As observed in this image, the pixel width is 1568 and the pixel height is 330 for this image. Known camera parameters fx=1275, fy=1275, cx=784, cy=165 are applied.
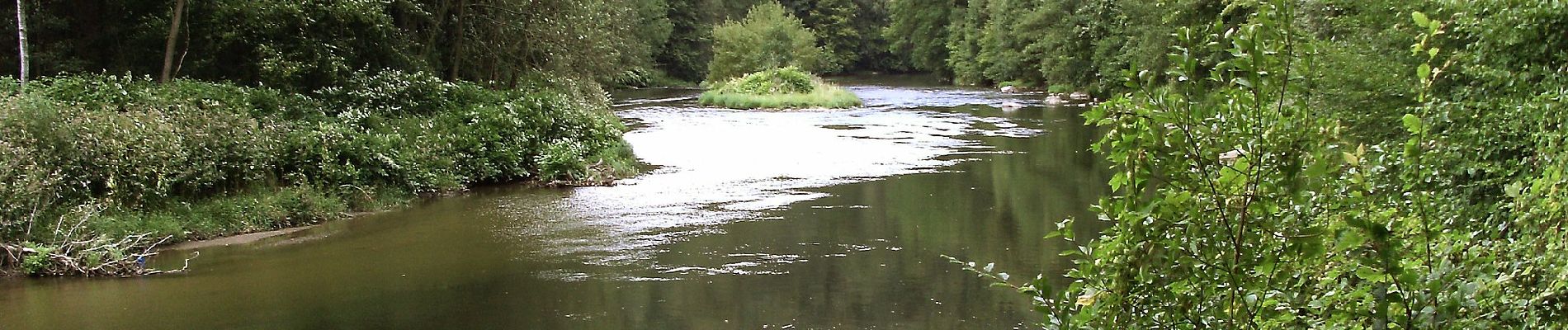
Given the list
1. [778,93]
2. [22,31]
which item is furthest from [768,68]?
[22,31]

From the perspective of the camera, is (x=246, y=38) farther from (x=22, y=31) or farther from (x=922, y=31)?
(x=922, y=31)

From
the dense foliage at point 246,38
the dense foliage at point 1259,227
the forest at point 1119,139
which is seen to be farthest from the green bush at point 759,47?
the dense foliage at point 1259,227

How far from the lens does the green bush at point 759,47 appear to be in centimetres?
5178

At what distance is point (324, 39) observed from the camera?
54.2 feet

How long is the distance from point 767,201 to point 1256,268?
1247 cm

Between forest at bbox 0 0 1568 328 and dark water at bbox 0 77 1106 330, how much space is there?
88 centimetres

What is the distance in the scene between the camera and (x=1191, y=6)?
25.0m

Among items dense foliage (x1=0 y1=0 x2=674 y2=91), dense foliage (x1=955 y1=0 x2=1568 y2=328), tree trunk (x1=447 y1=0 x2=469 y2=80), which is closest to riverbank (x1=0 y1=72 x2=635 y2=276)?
dense foliage (x1=0 y1=0 x2=674 y2=91)

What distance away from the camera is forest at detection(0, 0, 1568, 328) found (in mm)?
3447

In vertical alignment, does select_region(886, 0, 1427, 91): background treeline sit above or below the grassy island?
above

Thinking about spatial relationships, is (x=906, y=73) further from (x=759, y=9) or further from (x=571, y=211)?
(x=571, y=211)

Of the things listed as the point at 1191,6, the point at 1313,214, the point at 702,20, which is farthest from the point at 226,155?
the point at 702,20

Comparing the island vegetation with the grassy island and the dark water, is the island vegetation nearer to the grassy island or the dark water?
the grassy island

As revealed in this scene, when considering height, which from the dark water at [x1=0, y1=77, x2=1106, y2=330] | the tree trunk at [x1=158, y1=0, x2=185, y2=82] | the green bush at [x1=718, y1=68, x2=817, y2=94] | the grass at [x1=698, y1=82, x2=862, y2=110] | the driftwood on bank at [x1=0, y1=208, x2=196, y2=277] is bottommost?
the dark water at [x1=0, y1=77, x2=1106, y2=330]
